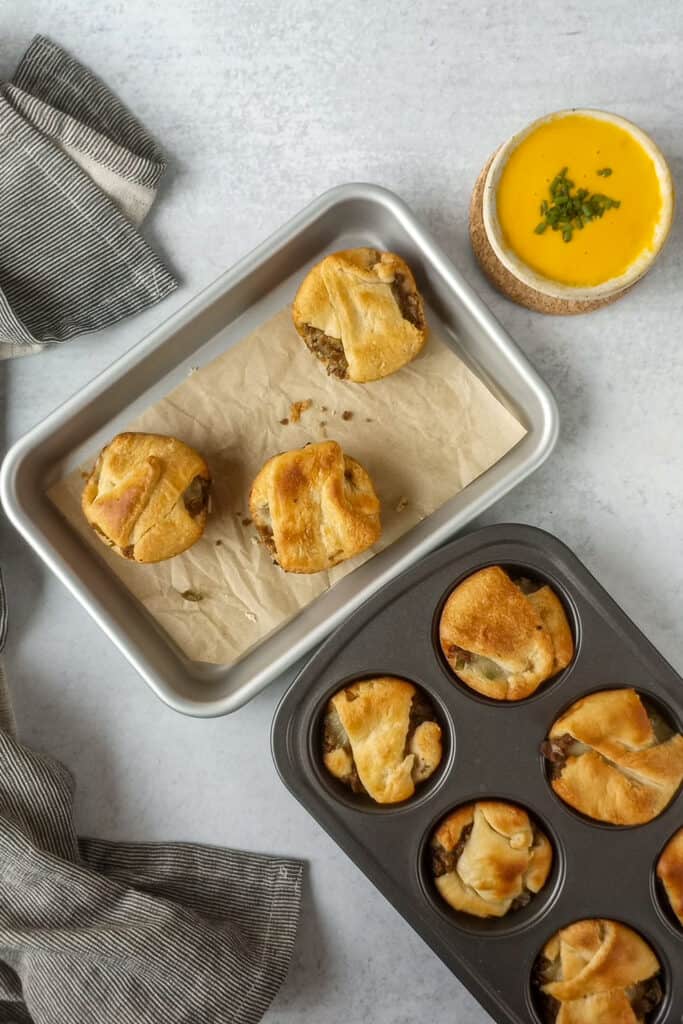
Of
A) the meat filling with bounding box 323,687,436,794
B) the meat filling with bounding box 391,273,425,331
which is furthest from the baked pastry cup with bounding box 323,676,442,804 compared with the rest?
the meat filling with bounding box 391,273,425,331

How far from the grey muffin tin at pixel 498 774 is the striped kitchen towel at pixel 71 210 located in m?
1.18

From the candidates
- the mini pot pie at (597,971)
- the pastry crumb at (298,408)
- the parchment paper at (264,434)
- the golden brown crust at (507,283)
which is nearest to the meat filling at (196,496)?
the parchment paper at (264,434)

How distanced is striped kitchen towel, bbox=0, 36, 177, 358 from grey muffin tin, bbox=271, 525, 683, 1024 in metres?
1.18

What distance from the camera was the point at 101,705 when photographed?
8.31ft

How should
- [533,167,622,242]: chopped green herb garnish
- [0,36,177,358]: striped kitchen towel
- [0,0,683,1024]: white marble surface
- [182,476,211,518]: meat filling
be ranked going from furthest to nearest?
[0,0,683,1024]: white marble surface < [0,36,177,358]: striped kitchen towel < [182,476,211,518]: meat filling < [533,167,622,242]: chopped green herb garnish

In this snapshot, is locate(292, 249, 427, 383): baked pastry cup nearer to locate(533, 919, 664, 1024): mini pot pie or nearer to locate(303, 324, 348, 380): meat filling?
locate(303, 324, 348, 380): meat filling

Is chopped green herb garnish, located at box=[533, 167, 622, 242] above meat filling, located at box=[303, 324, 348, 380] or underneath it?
above

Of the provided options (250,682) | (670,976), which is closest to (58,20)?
(250,682)

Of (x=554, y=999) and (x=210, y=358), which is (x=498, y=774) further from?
(x=210, y=358)

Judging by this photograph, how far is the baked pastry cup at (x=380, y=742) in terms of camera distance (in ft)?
7.25

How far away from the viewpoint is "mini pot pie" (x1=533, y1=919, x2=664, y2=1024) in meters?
2.19

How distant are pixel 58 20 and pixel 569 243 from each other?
5.35 ft

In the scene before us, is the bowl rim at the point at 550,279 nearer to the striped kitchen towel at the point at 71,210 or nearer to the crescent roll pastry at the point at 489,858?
the striped kitchen towel at the point at 71,210

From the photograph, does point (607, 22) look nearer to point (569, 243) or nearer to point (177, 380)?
point (569, 243)
